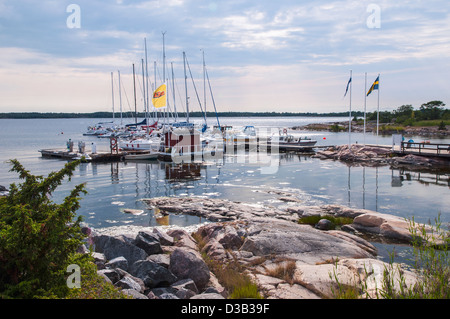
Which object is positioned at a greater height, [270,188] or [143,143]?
[143,143]

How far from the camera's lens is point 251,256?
11.1 meters

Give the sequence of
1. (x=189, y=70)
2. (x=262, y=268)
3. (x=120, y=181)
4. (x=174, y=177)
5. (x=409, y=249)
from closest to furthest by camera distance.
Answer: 1. (x=262, y=268)
2. (x=409, y=249)
3. (x=120, y=181)
4. (x=174, y=177)
5. (x=189, y=70)

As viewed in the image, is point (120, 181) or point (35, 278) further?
point (120, 181)

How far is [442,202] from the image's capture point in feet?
69.1

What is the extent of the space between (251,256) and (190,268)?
9.42 ft

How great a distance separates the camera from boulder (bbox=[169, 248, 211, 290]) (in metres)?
8.73

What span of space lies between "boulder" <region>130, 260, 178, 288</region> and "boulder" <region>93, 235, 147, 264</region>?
38.5 inches

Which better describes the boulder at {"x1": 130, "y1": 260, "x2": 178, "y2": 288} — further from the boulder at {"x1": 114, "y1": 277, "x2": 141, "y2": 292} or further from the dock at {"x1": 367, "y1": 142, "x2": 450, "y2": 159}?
the dock at {"x1": 367, "y1": 142, "x2": 450, "y2": 159}

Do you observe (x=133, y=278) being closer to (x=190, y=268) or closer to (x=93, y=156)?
(x=190, y=268)

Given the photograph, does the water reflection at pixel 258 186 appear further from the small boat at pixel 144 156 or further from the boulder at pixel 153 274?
the boulder at pixel 153 274

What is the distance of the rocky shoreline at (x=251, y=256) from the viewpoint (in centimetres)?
807
